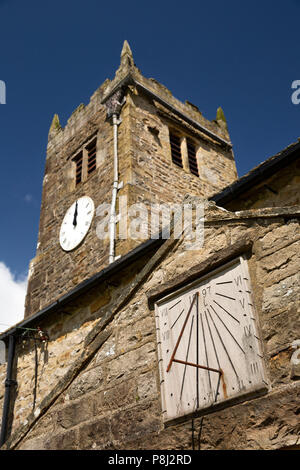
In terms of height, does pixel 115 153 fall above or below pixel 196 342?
above

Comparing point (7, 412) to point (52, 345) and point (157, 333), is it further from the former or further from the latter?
point (157, 333)

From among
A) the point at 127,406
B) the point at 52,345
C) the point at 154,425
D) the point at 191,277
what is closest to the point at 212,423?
the point at 154,425

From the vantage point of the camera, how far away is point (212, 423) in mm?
3195

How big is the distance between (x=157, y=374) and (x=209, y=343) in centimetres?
49

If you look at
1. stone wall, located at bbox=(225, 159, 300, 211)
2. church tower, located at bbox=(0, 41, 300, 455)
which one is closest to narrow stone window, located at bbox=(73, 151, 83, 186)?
church tower, located at bbox=(0, 41, 300, 455)

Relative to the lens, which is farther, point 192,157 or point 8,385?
point 192,157

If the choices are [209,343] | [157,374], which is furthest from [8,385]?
[209,343]

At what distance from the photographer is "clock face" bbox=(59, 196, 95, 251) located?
11.5 meters

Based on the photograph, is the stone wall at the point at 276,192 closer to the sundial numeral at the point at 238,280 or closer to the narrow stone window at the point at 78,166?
the sundial numeral at the point at 238,280

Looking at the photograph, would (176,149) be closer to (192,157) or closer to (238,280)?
(192,157)

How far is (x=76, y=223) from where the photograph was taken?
11945 millimetres

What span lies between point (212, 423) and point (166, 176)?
927 cm

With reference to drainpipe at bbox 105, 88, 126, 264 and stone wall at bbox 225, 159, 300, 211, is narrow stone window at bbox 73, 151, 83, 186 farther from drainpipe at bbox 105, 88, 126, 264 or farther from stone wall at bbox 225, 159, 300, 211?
stone wall at bbox 225, 159, 300, 211
